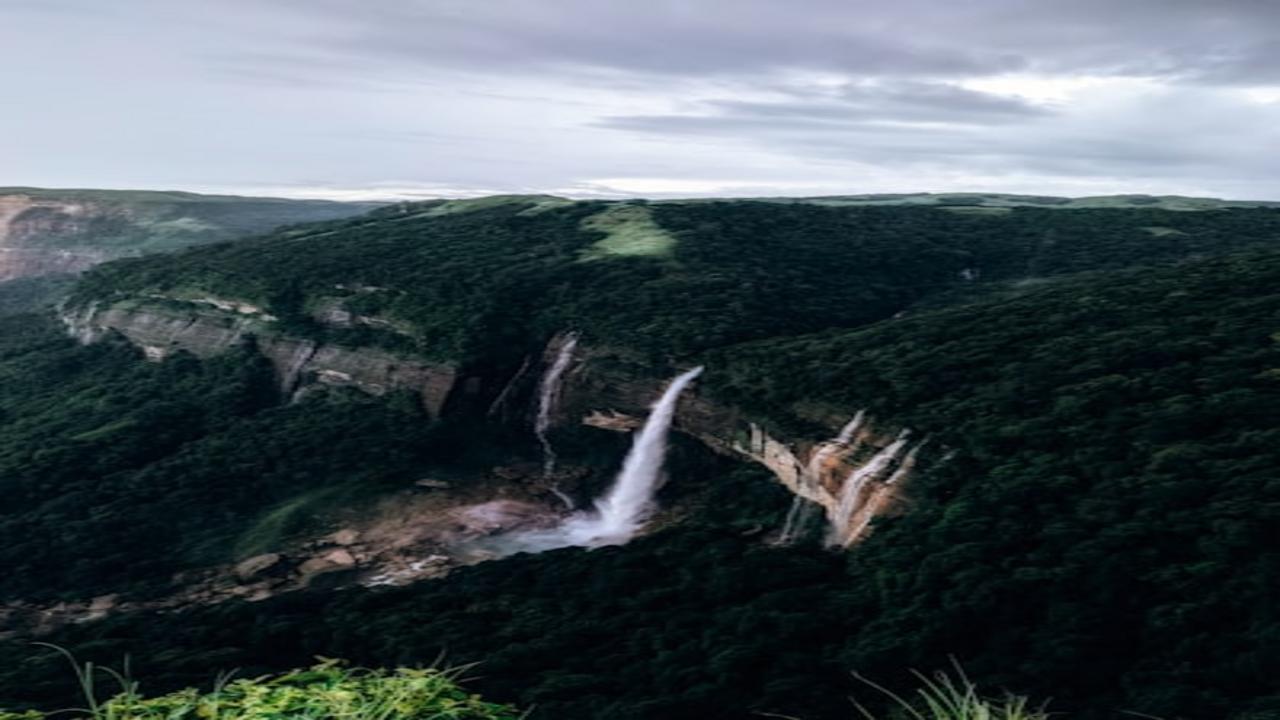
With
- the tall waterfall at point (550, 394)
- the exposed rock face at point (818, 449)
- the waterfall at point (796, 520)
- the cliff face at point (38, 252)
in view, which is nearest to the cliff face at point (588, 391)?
the exposed rock face at point (818, 449)

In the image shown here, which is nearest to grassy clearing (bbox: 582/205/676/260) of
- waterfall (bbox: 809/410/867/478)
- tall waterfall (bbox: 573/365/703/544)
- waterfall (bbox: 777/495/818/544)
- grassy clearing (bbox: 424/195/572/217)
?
grassy clearing (bbox: 424/195/572/217)

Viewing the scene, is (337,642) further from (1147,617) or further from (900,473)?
(1147,617)

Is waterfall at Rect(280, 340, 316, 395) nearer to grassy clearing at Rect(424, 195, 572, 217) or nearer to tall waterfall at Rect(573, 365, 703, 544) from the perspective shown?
tall waterfall at Rect(573, 365, 703, 544)

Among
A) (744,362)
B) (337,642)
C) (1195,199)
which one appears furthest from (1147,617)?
(1195,199)

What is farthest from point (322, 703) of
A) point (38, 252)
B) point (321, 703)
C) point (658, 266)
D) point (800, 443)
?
point (38, 252)

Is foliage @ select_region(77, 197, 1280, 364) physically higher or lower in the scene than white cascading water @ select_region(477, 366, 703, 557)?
higher

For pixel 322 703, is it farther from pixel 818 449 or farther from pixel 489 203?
pixel 489 203
